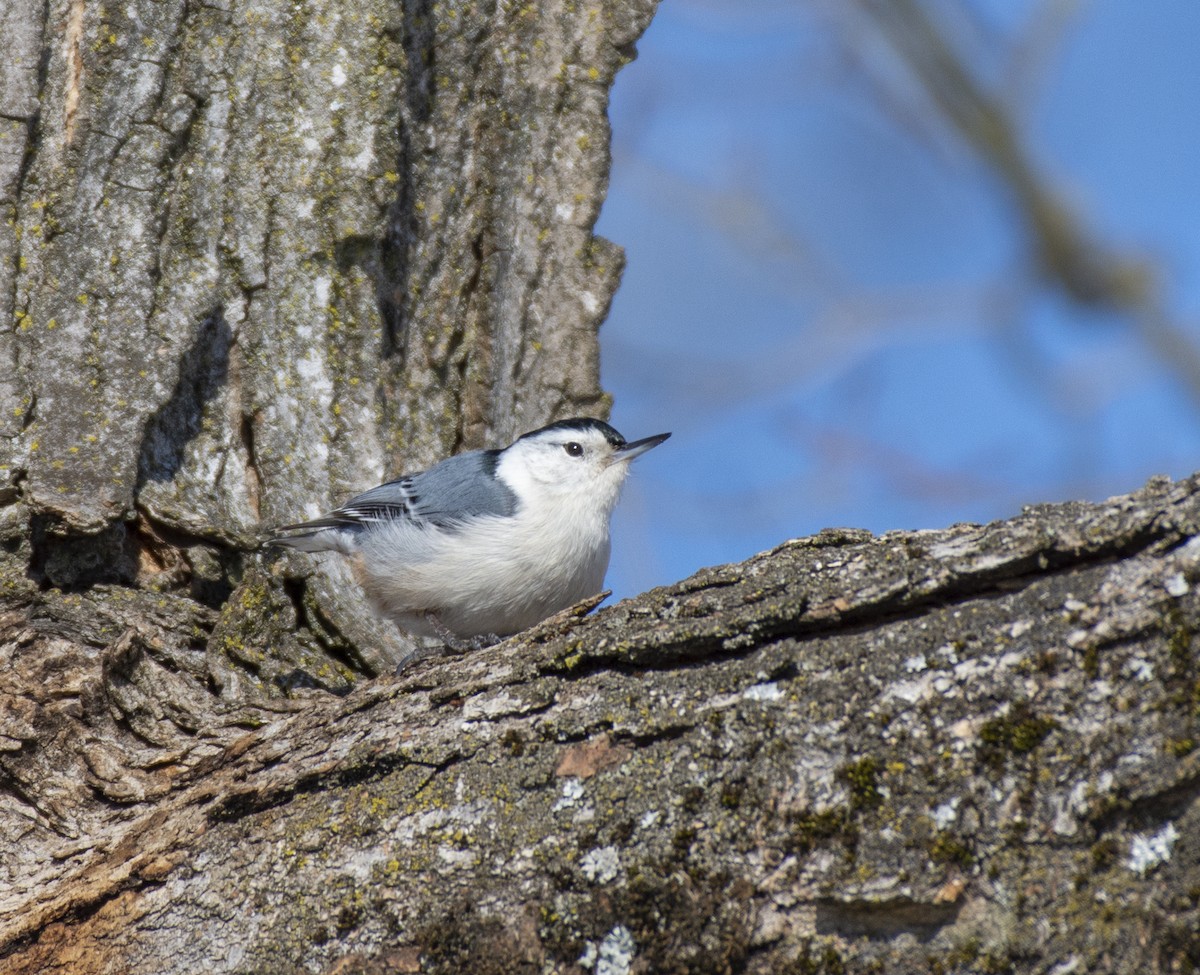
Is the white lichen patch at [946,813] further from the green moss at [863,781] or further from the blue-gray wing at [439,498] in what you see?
the blue-gray wing at [439,498]

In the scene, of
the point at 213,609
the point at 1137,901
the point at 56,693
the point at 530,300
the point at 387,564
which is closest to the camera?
the point at 1137,901

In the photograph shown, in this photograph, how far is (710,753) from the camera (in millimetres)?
1571

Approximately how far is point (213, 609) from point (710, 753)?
149cm

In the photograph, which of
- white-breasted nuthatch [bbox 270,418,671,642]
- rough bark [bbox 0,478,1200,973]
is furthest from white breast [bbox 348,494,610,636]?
rough bark [bbox 0,478,1200,973]

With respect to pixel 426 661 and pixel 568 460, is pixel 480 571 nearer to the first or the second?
pixel 568 460

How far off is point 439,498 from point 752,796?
64.6 inches

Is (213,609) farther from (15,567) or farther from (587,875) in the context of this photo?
(587,875)

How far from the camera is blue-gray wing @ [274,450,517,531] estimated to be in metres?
2.91

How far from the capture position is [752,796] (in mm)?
1520

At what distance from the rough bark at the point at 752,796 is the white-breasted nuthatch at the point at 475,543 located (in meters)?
0.98

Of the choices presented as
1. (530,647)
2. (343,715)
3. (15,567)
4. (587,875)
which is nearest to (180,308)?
(15,567)

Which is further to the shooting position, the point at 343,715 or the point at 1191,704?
the point at 343,715

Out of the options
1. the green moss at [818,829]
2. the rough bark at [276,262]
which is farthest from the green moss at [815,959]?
the rough bark at [276,262]

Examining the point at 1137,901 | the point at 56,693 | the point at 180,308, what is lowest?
the point at 56,693
